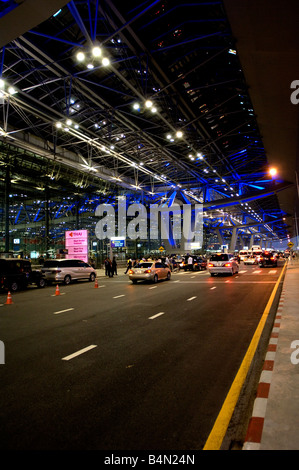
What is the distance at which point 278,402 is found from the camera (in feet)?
11.1

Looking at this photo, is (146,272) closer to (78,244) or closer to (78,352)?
(78,244)

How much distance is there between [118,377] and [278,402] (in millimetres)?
2353

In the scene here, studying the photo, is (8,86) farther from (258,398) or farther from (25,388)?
(258,398)

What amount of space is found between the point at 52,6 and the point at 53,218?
4450 centimetres

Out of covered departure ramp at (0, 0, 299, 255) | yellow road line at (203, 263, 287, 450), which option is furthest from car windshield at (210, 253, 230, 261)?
yellow road line at (203, 263, 287, 450)

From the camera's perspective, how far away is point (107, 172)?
35.9 m

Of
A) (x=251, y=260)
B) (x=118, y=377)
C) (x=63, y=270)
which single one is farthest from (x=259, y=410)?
(x=251, y=260)

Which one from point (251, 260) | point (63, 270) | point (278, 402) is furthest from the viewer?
point (251, 260)

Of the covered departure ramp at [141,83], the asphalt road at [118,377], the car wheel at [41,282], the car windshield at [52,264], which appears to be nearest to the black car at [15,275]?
the car wheel at [41,282]

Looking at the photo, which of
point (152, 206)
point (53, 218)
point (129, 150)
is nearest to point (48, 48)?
point (129, 150)

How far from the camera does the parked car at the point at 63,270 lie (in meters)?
20.0

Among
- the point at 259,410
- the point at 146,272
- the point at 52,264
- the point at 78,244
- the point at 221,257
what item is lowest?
the point at 259,410

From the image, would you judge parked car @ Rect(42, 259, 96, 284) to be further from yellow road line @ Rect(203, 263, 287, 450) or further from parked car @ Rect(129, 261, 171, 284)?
yellow road line @ Rect(203, 263, 287, 450)

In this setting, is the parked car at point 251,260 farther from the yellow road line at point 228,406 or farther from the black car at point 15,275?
the yellow road line at point 228,406
